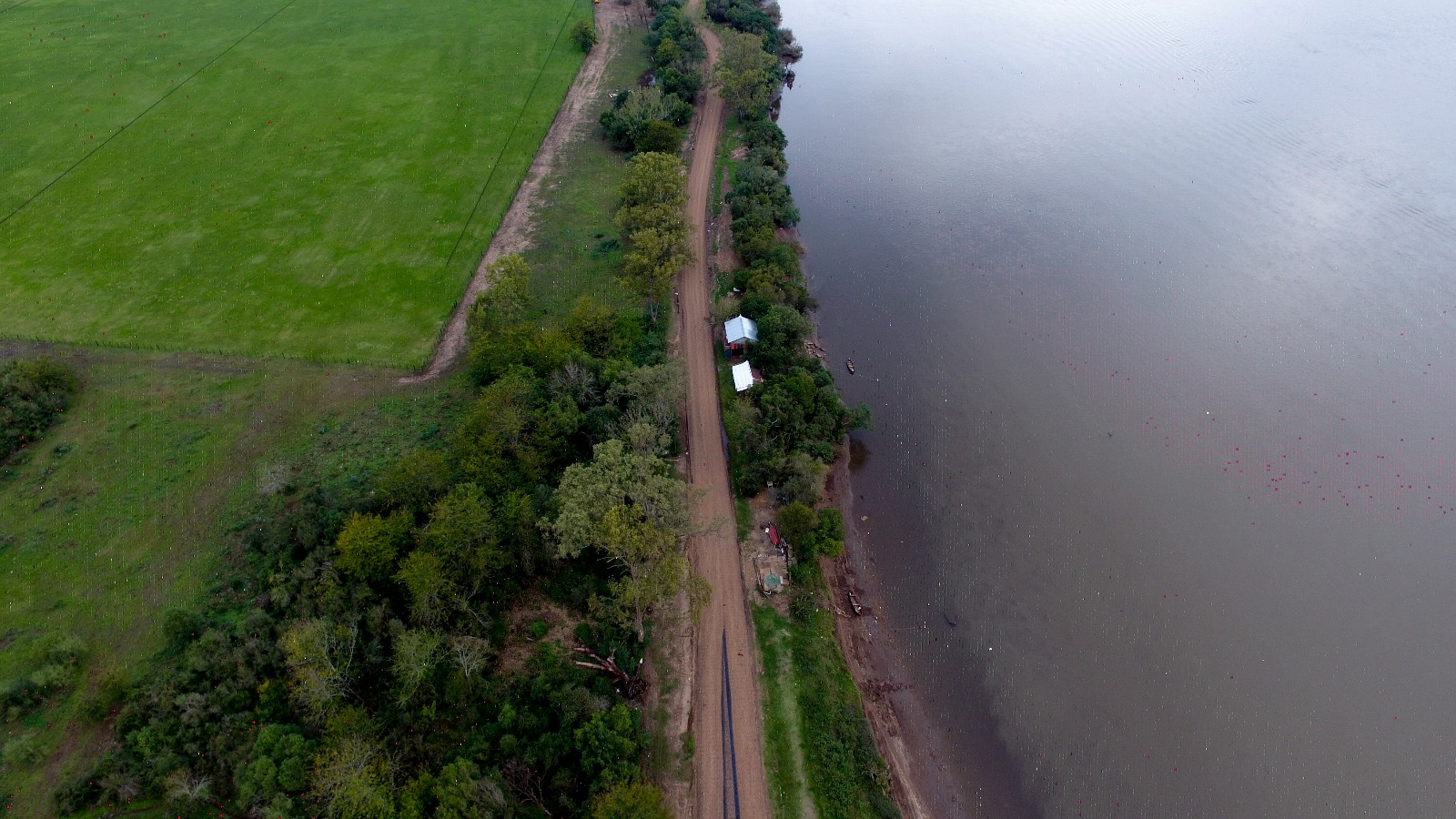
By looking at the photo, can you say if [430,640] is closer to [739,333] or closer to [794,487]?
[794,487]

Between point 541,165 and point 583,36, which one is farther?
point 583,36

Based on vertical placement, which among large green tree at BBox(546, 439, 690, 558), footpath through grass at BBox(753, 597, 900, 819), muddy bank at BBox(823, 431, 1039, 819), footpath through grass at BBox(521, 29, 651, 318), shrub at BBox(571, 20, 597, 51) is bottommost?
muddy bank at BBox(823, 431, 1039, 819)

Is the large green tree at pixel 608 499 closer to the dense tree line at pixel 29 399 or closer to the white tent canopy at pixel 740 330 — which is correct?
the white tent canopy at pixel 740 330

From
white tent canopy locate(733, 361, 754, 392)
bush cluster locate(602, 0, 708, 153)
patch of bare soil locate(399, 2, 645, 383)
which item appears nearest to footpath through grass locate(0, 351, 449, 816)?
patch of bare soil locate(399, 2, 645, 383)

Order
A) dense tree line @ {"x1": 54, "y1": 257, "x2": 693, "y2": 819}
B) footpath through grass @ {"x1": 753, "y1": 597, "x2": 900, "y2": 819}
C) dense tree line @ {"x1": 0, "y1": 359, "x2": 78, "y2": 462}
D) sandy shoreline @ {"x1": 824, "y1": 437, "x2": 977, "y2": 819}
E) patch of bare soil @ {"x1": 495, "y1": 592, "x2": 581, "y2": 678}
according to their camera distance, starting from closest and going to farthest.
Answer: dense tree line @ {"x1": 54, "y1": 257, "x2": 693, "y2": 819}
footpath through grass @ {"x1": 753, "y1": 597, "x2": 900, "y2": 819}
sandy shoreline @ {"x1": 824, "y1": 437, "x2": 977, "y2": 819}
patch of bare soil @ {"x1": 495, "y1": 592, "x2": 581, "y2": 678}
dense tree line @ {"x1": 0, "y1": 359, "x2": 78, "y2": 462}

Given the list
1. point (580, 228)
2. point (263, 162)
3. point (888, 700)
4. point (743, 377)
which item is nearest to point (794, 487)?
point (743, 377)

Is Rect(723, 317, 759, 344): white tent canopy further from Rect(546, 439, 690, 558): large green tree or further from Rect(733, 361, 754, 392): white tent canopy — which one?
Rect(546, 439, 690, 558): large green tree

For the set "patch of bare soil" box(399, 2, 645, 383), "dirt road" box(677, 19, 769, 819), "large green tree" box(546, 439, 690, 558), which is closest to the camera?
"dirt road" box(677, 19, 769, 819)

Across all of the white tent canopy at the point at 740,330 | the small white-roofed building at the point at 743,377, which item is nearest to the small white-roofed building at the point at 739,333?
the white tent canopy at the point at 740,330
